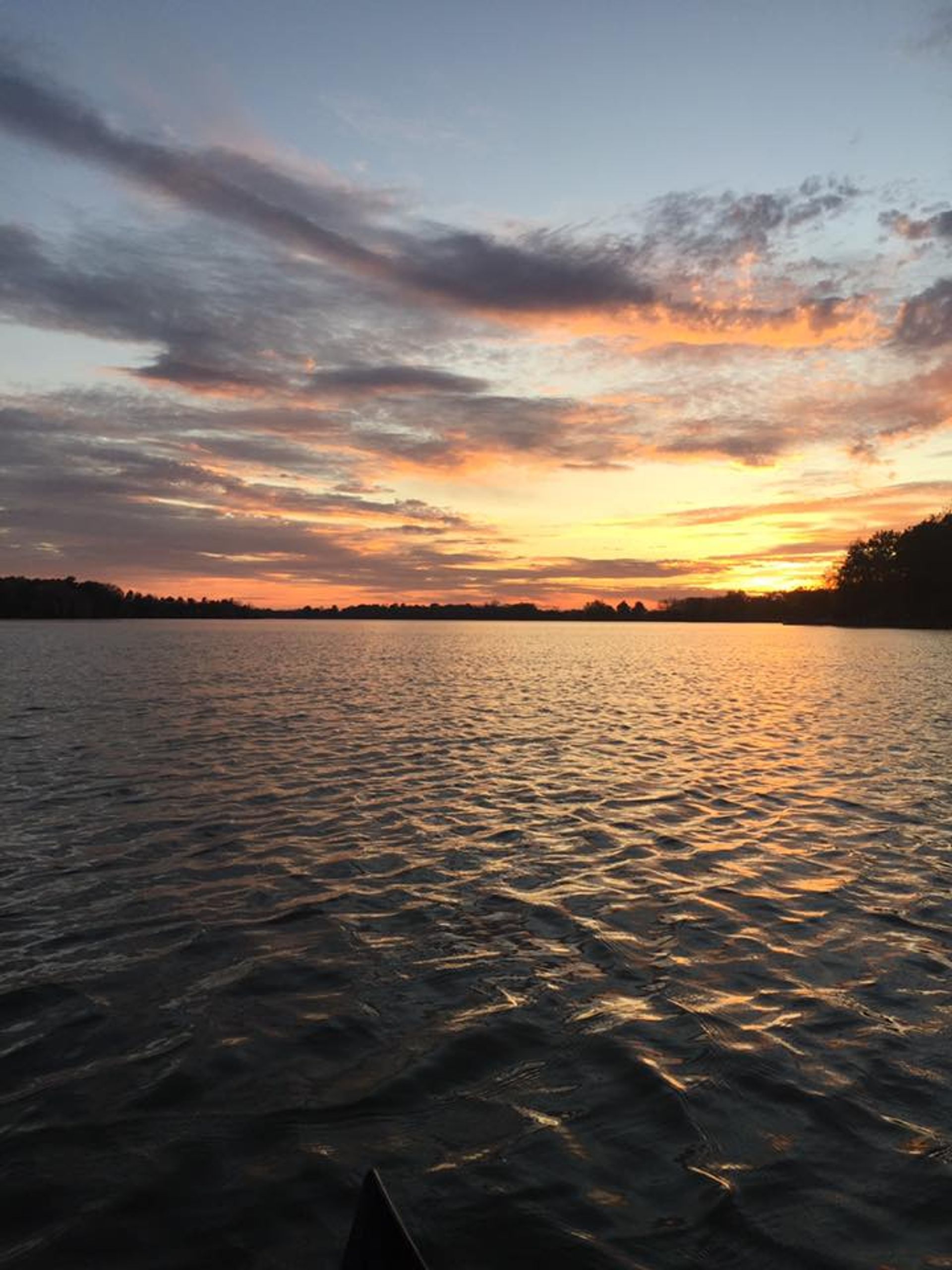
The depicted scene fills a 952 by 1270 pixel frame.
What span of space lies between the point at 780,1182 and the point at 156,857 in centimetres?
1352

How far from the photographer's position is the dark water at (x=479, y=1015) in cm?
665

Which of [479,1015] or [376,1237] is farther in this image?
[479,1015]

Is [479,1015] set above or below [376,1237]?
below

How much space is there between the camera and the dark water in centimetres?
665

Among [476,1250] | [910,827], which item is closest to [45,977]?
[476,1250]

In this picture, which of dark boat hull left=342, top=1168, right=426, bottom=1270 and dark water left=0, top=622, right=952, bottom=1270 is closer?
dark boat hull left=342, top=1168, right=426, bottom=1270

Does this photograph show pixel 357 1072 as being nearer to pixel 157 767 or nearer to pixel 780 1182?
pixel 780 1182

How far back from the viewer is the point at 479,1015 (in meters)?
10.2

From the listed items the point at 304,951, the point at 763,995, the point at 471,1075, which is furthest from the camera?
the point at 304,951

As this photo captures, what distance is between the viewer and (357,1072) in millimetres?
8812

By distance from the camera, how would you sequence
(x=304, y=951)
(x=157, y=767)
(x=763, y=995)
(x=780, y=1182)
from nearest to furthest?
(x=780, y=1182), (x=763, y=995), (x=304, y=951), (x=157, y=767)

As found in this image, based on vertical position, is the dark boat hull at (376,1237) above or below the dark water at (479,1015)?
above

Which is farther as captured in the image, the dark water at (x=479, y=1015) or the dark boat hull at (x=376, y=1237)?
the dark water at (x=479, y=1015)

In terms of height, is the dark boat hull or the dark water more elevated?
the dark boat hull
